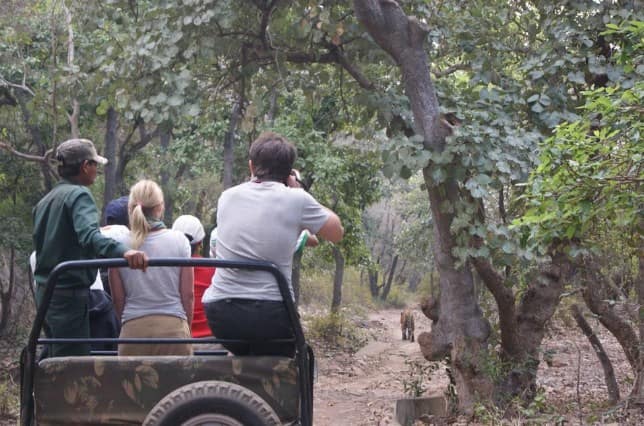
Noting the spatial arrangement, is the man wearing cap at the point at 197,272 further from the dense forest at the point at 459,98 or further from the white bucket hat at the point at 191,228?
the dense forest at the point at 459,98

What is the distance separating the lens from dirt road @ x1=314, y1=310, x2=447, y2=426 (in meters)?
11.7

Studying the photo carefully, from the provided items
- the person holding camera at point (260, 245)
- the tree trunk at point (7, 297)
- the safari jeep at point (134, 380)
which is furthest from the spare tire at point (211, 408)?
the tree trunk at point (7, 297)

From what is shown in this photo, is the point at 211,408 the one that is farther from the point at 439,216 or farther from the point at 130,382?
the point at 439,216

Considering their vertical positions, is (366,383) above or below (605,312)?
below

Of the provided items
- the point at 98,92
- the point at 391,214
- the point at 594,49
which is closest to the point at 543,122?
the point at 594,49

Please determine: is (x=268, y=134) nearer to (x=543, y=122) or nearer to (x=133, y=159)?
(x=543, y=122)

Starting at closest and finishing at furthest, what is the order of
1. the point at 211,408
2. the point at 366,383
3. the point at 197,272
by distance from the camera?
the point at 211,408 < the point at 197,272 < the point at 366,383

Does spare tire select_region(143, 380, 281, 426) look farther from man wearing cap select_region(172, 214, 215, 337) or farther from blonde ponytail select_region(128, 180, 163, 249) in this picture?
man wearing cap select_region(172, 214, 215, 337)

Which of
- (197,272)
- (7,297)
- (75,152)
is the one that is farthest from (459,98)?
(7,297)

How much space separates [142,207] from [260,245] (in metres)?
1.21

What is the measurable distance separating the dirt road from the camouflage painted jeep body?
20.7ft

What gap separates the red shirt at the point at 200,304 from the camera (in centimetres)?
629

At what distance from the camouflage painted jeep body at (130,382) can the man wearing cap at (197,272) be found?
2208 millimetres

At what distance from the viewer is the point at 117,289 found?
5094 mm
